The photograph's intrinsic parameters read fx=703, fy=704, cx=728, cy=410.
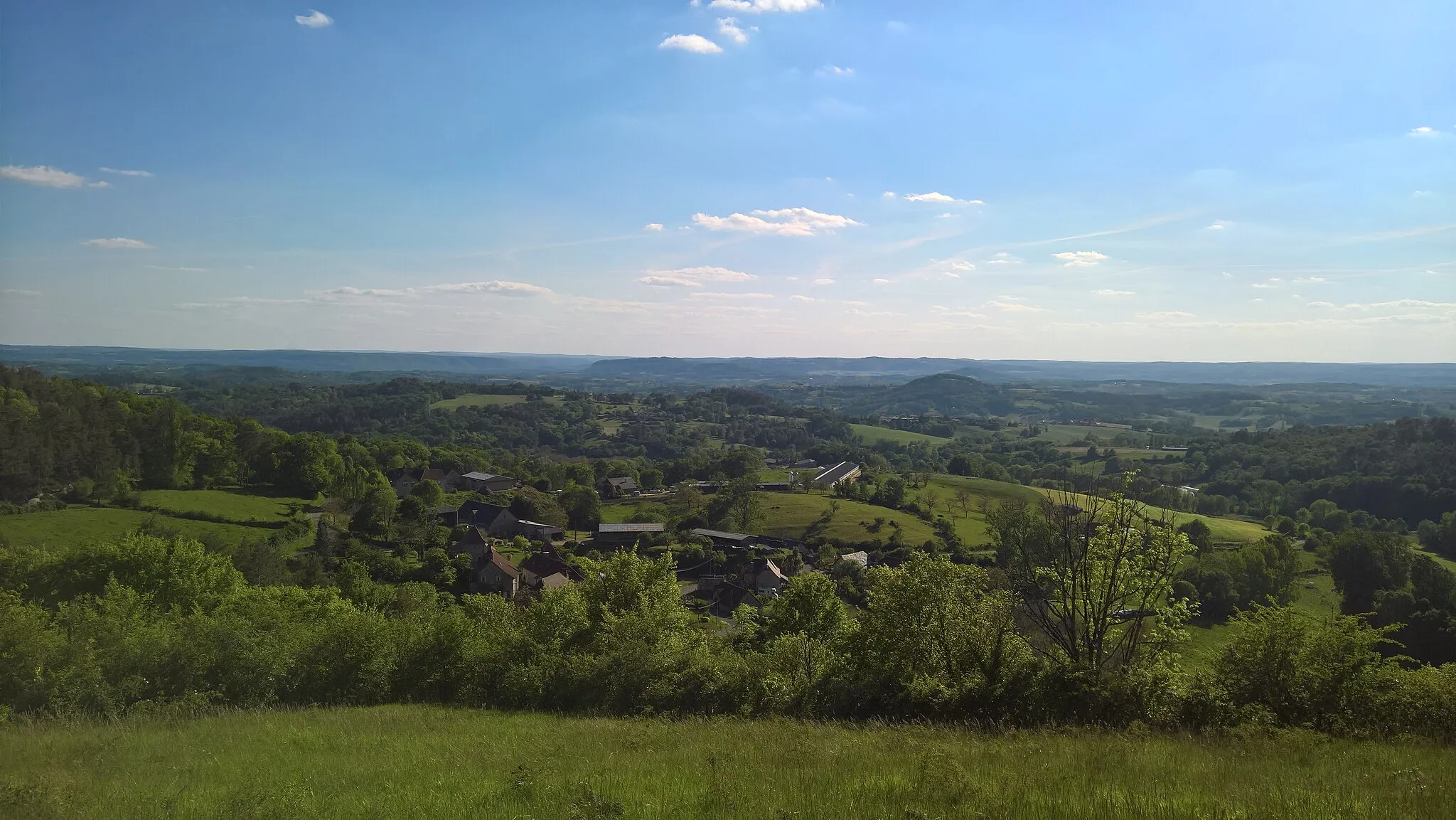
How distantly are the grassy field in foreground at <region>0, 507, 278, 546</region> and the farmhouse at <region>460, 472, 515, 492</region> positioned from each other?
2948cm

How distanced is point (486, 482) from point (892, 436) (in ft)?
372

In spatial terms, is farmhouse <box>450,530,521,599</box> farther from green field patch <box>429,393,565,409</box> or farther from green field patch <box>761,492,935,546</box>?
green field patch <box>429,393,565,409</box>

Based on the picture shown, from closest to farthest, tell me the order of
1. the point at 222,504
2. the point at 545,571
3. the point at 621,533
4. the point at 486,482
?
the point at 545,571, the point at 222,504, the point at 621,533, the point at 486,482

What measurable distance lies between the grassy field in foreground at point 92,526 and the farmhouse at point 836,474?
6350 centimetres

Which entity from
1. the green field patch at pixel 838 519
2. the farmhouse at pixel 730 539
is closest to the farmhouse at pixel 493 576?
the farmhouse at pixel 730 539

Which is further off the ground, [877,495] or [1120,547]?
[1120,547]

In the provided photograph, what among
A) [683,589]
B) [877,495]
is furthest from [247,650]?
[877,495]

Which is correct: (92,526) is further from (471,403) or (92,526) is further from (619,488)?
(471,403)

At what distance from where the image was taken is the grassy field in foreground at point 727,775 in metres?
7.12

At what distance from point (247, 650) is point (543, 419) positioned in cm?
16092

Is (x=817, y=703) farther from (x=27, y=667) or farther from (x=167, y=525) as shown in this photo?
(x=167, y=525)

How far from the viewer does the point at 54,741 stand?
470 inches

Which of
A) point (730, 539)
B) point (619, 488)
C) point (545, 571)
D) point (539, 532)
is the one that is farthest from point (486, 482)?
point (545, 571)

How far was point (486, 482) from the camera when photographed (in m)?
88.1
